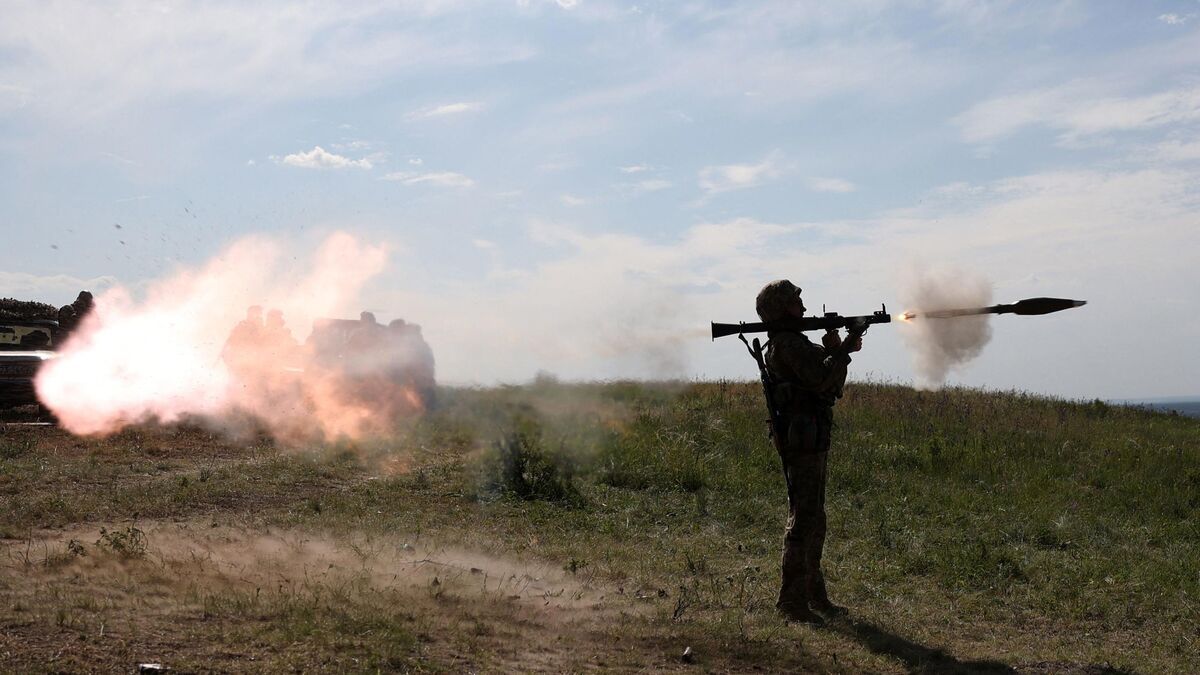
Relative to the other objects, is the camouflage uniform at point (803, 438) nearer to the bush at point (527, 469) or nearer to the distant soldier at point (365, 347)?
the bush at point (527, 469)

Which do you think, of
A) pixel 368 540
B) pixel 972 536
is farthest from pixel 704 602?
pixel 972 536

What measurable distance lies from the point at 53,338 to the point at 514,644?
1812 cm

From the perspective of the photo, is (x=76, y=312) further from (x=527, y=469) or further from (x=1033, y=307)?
(x=1033, y=307)

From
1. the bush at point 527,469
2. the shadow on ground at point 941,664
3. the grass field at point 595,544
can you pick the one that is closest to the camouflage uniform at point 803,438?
the grass field at point 595,544

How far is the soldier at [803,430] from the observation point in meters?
8.08

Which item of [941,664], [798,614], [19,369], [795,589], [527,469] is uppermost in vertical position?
[19,369]

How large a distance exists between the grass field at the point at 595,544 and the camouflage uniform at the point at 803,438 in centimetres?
43

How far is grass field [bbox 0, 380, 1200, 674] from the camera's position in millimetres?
6699

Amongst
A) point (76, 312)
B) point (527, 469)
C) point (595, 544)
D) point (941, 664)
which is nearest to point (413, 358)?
point (76, 312)

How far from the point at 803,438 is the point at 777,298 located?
1161 millimetres

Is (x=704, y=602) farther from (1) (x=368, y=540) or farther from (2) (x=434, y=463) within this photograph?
(2) (x=434, y=463)

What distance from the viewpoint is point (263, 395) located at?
71.2ft

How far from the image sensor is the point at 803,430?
8.10m

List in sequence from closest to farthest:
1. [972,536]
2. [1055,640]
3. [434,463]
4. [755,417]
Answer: [1055,640]
[972,536]
[434,463]
[755,417]
